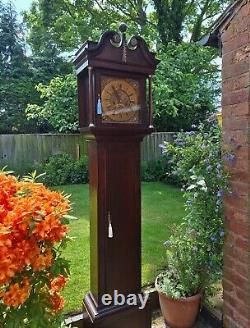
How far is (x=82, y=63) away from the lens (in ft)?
5.08

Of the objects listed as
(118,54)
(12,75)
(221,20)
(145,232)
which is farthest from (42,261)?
(12,75)

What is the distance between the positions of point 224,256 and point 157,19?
8.18 meters

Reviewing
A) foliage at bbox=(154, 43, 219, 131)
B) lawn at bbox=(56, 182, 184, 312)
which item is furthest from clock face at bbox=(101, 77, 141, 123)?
foliage at bbox=(154, 43, 219, 131)

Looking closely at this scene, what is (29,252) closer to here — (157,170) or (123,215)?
(123,215)

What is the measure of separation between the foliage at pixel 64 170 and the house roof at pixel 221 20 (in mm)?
5033

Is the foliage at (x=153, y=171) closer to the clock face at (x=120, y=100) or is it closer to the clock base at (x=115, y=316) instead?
the clock base at (x=115, y=316)

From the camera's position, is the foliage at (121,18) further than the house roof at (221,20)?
Yes

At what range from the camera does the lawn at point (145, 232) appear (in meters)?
2.43

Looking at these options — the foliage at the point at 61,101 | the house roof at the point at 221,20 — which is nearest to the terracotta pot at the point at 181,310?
the house roof at the point at 221,20

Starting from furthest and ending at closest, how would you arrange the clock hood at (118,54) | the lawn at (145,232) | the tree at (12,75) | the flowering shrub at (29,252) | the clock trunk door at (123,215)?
the tree at (12,75) → the lawn at (145,232) → the clock trunk door at (123,215) → the clock hood at (118,54) → the flowering shrub at (29,252)

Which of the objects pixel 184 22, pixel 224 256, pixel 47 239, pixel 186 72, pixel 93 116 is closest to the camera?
pixel 47 239

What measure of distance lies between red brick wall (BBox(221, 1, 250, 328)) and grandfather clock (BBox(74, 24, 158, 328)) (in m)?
0.53

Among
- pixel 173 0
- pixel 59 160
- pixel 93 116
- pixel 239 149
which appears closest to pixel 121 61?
pixel 93 116

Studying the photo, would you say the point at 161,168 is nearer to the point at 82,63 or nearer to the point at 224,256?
the point at 224,256
